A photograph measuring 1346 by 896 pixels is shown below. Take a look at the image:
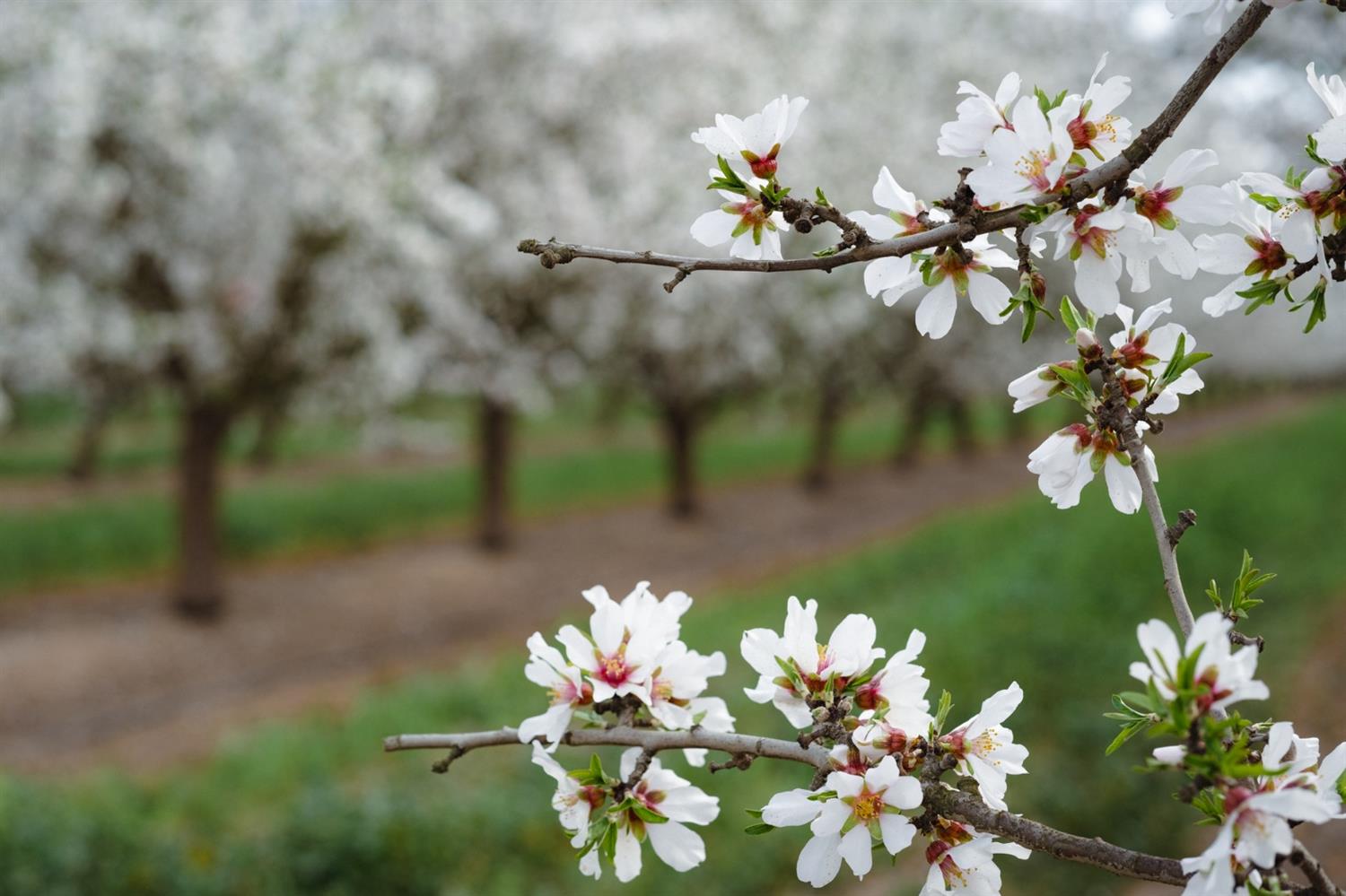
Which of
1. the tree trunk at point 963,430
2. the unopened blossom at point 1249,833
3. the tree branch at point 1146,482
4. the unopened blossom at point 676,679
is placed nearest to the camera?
the unopened blossom at point 1249,833

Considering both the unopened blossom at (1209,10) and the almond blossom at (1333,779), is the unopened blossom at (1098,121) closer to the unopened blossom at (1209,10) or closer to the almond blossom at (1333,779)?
the unopened blossom at (1209,10)

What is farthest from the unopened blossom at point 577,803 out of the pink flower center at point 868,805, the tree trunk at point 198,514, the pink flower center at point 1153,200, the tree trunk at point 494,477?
the tree trunk at point 494,477

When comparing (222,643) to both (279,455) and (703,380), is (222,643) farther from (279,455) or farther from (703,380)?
(279,455)

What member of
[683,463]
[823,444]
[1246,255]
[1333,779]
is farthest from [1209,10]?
[823,444]

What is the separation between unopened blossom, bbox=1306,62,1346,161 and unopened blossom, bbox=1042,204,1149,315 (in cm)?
22

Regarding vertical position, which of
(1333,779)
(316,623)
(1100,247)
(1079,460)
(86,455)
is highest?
(86,455)

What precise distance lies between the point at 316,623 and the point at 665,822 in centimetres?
1048

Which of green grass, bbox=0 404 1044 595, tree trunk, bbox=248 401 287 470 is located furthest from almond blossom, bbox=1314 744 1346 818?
tree trunk, bbox=248 401 287 470

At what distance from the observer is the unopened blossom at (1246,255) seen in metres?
1.38

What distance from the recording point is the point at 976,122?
1261 mm

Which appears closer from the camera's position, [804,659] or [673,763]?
[804,659]

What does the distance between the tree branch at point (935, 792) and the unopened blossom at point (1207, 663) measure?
18cm

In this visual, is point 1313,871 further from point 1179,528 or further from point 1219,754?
point 1179,528

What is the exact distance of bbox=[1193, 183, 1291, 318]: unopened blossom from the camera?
4.53 feet
